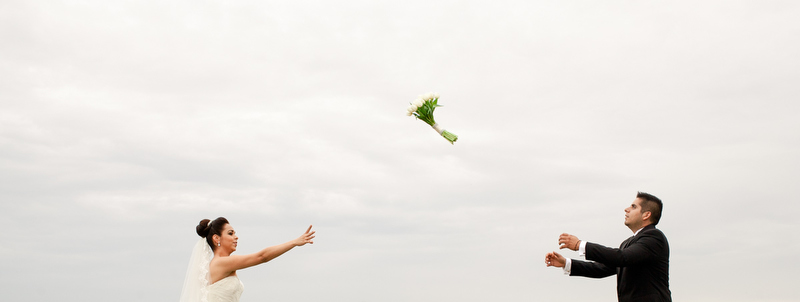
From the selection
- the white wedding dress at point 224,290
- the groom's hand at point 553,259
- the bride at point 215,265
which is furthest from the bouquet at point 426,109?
the white wedding dress at point 224,290

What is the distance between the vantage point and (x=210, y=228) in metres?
10.8

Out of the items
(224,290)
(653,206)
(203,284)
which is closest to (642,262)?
(653,206)

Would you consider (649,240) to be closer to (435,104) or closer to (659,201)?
(659,201)

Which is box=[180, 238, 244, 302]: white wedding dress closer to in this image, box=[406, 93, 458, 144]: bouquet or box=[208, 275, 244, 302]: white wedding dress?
box=[208, 275, 244, 302]: white wedding dress

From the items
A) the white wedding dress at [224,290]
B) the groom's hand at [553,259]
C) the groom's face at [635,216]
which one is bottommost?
the white wedding dress at [224,290]

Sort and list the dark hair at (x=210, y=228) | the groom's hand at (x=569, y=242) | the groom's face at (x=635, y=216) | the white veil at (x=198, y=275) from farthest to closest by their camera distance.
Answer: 1. the dark hair at (x=210, y=228)
2. the white veil at (x=198, y=275)
3. the groom's face at (x=635, y=216)
4. the groom's hand at (x=569, y=242)

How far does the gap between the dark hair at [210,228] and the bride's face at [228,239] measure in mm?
73

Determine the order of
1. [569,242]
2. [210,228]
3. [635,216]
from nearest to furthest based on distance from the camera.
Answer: [569,242] < [635,216] < [210,228]

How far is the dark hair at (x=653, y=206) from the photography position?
9470 millimetres

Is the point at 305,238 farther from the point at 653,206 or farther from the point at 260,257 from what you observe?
the point at 653,206

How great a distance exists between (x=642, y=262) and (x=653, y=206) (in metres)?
0.94

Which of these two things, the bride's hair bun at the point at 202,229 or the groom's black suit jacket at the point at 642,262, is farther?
the bride's hair bun at the point at 202,229

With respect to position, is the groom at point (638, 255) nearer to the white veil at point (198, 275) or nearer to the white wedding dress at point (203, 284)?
the white wedding dress at point (203, 284)

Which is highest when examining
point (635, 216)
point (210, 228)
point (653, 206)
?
point (210, 228)
